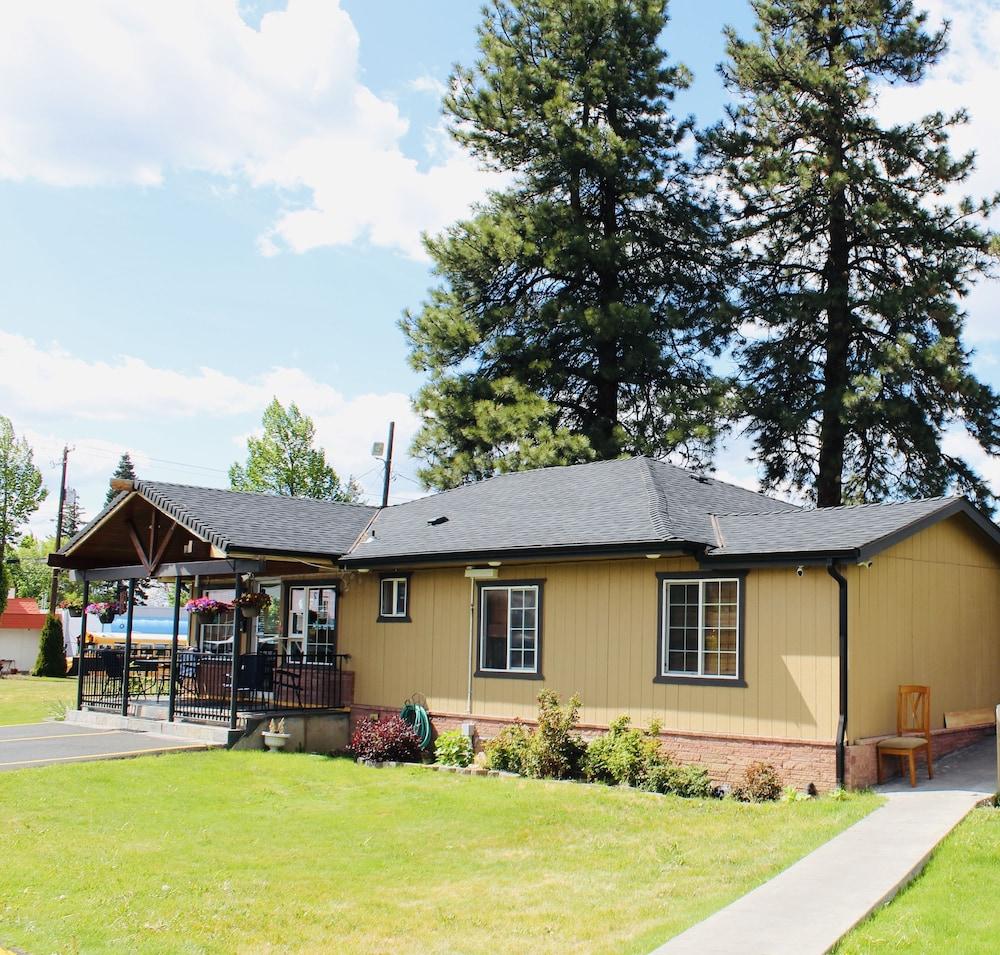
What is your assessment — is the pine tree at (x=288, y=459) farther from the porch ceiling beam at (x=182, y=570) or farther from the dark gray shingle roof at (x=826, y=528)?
the dark gray shingle roof at (x=826, y=528)

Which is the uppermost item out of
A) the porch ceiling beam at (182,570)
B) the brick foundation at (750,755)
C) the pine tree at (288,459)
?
the pine tree at (288,459)

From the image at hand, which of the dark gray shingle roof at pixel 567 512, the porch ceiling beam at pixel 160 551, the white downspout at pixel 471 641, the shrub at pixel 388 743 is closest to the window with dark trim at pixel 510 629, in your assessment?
the white downspout at pixel 471 641

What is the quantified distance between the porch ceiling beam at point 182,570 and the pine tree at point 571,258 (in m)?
10.9

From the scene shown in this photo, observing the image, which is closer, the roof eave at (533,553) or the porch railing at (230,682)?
the roof eave at (533,553)

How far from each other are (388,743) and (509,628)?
2.54 meters

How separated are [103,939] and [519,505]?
39.1 feet

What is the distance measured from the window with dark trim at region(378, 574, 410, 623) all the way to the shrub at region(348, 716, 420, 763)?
206 centimetres

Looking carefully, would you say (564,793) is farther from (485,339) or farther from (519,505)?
(485,339)

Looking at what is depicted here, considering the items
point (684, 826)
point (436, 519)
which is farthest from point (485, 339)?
point (684, 826)

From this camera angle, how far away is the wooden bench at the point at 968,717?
48.5 ft

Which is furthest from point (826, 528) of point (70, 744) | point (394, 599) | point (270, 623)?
point (70, 744)

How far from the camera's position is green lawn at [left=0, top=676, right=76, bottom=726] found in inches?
815

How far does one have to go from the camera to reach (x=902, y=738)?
13094mm

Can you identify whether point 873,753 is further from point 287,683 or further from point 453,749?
Answer: point 287,683
